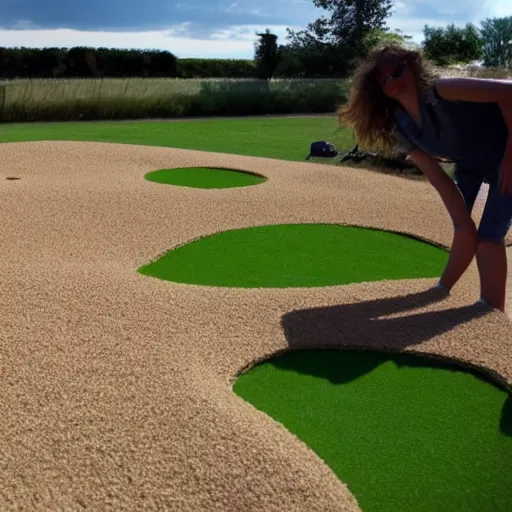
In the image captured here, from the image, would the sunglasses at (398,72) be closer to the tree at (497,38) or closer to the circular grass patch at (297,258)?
the circular grass patch at (297,258)

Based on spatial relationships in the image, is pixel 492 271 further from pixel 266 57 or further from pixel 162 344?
pixel 266 57

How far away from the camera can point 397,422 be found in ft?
9.76

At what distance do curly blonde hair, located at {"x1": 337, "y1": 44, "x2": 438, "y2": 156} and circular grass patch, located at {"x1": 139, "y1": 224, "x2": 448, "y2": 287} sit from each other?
3.93 ft

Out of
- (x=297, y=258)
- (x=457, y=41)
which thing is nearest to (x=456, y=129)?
(x=297, y=258)

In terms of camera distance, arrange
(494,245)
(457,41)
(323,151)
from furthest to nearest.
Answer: (457,41) → (323,151) → (494,245)

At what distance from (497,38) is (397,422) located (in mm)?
35990

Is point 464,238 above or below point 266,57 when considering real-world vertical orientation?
below

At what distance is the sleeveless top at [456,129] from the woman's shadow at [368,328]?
35.8 inches

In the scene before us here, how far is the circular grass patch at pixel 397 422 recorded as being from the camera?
252cm

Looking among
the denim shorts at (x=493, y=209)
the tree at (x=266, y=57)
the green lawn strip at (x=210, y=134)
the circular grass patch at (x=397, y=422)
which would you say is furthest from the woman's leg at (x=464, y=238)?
the tree at (x=266, y=57)

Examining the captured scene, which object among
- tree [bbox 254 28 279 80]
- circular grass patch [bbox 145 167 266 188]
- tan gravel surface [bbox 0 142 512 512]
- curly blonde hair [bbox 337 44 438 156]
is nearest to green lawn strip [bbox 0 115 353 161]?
circular grass patch [bbox 145 167 266 188]

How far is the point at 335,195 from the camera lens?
7777mm

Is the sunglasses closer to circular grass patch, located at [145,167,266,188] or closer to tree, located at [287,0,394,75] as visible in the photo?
circular grass patch, located at [145,167,266,188]

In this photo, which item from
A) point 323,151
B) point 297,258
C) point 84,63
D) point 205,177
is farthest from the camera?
point 84,63
